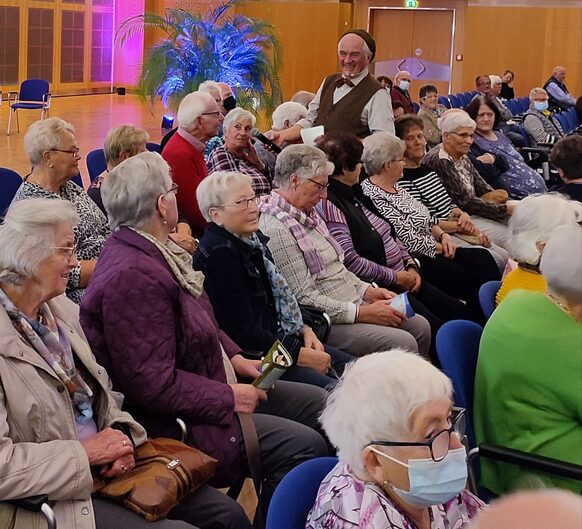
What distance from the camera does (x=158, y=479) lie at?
239cm

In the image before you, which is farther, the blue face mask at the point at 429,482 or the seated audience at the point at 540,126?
the seated audience at the point at 540,126

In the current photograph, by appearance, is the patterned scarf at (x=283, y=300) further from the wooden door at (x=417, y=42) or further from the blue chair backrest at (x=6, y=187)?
the wooden door at (x=417, y=42)

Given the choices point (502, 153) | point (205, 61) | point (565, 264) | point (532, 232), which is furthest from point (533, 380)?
point (205, 61)

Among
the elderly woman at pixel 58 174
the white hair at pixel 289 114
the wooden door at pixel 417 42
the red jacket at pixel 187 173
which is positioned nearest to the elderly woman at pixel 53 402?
the elderly woman at pixel 58 174

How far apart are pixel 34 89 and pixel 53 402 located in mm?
13019

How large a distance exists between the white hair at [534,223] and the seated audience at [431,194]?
2.18 meters

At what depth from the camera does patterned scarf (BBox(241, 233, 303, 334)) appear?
11.8 feet

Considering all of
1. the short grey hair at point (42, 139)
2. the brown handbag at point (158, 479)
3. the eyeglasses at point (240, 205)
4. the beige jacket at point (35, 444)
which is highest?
the short grey hair at point (42, 139)

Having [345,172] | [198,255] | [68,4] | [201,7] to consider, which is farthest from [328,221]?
[68,4]

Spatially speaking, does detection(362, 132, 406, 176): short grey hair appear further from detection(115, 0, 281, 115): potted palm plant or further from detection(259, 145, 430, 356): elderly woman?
detection(115, 0, 281, 115): potted palm plant

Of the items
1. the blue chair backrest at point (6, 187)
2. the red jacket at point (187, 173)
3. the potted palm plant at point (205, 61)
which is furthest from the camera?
the potted palm plant at point (205, 61)

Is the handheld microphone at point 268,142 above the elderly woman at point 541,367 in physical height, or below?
above

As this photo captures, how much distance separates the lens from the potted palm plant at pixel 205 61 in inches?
409

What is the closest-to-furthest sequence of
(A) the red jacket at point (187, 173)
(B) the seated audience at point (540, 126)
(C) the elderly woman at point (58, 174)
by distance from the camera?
(C) the elderly woman at point (58, 174), (A) the red jacket at point (187, 173), (B) the seated audience at point (540, 126)
